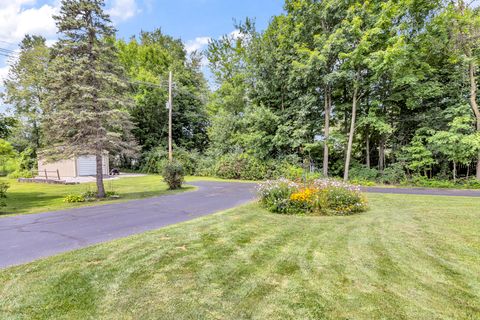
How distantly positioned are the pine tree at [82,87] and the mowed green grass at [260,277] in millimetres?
5784

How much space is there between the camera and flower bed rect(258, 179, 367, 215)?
6.32 m

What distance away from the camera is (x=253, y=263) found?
327 cm

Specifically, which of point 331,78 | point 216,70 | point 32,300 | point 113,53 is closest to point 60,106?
point 113,53

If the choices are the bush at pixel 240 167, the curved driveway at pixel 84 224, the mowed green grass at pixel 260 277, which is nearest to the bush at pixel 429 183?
the bush at pixel 240 167

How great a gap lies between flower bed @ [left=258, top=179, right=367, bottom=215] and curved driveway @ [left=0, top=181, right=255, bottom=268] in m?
1.75

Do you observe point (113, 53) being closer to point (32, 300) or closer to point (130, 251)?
point (130, 251)

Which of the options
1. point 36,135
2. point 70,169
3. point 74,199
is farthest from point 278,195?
point 36,135

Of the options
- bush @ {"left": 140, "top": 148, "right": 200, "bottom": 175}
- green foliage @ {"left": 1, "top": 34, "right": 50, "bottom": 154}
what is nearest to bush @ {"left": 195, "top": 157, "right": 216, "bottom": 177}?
bush @ {"left": 140, "top": 148, "right": 200, "bottom": 175}

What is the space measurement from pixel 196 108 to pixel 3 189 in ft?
60.1

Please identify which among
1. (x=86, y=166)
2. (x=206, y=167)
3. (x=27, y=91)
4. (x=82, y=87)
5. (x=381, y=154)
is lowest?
(x=206, y=167)

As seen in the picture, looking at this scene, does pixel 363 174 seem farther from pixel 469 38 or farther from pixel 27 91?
pixel 27 91

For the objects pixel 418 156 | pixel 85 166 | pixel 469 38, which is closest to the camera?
pixel 469 38

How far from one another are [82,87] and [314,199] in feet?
26.8

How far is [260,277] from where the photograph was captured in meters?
2.88
